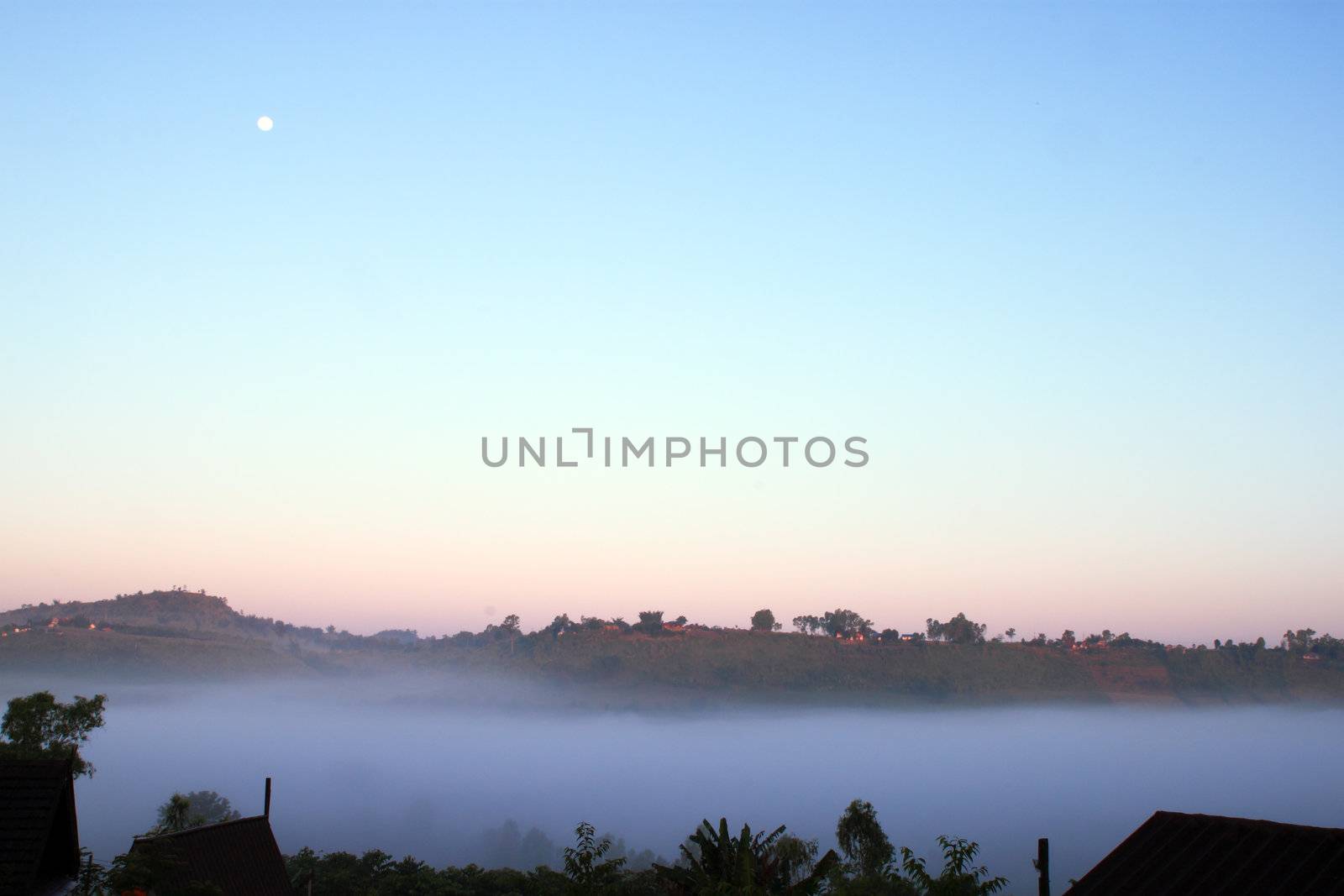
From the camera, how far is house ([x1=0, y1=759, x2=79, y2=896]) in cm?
2366

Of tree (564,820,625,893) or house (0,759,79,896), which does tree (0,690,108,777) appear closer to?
house (0,759,79,896)

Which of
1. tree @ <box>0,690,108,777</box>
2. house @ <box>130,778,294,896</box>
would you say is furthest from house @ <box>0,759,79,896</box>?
tree @ <box>0,690,108,777</box>

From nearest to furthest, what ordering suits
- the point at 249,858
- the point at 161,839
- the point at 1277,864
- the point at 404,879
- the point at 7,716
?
the point at 1277,864, the point at 161,839, the point at 249,858, the point at 7,716, the point at 404,879

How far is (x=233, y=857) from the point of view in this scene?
116 ft

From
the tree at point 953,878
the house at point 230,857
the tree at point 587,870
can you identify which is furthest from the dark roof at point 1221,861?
the house at point 230,857

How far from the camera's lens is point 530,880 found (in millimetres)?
85812

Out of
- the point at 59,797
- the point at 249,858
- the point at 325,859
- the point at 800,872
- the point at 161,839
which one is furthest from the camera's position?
the point at 800,872

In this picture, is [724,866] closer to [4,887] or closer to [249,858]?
[249,858]

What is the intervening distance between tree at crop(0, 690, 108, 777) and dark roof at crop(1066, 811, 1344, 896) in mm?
56506

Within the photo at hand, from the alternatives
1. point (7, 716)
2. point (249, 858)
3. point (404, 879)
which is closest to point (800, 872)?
point (404, 879)

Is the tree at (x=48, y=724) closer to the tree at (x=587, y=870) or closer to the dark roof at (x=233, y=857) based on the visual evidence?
the dark roof at (x=233, y=857)

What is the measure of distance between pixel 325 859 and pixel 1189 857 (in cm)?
8708

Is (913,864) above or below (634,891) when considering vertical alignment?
above

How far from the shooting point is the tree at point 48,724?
60.0 metres
